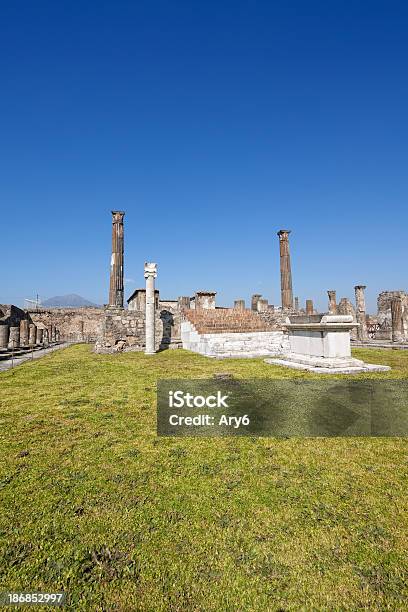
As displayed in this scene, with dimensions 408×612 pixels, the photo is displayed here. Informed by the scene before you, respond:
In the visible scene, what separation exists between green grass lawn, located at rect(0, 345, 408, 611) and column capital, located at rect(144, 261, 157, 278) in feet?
40.2

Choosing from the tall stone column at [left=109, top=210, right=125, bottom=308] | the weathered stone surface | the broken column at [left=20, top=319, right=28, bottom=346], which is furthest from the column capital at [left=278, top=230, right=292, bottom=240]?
the broken column at [left=20, top=319, right=28, bottom=346]

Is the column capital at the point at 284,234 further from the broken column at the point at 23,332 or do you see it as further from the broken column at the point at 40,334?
the broken column at the point at 40,334

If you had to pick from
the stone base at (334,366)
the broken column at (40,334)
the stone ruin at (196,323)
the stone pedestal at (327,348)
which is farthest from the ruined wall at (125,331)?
the broken column at (40,334)

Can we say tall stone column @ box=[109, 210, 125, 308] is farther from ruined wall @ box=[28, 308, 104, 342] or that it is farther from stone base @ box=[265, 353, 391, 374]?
ruined wall @ box=[28, 308, 104, 342]

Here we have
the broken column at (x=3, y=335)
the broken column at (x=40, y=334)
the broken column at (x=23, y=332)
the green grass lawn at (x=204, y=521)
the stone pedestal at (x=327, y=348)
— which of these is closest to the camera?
the green grass lawn at (x=204, y=521)

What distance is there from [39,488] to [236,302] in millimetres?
22998

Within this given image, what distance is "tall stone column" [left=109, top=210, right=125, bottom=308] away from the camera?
56.4ft

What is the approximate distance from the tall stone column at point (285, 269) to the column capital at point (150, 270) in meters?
9.21

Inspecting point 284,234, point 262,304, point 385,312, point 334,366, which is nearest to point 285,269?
point 284,234

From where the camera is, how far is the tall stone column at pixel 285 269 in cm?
2058

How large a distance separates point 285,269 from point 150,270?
31.5 ft

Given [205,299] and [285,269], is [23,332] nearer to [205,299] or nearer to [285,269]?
[205,299]

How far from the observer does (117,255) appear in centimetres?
1750

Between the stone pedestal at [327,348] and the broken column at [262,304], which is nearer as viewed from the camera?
the stone pedestal at [327,348]
